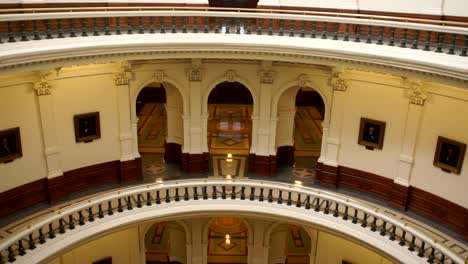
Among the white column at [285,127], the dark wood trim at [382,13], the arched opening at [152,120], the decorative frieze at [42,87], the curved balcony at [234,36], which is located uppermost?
the dark wood trim at [382,13]

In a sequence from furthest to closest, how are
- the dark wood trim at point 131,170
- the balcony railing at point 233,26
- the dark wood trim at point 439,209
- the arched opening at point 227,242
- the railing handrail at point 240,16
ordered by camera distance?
1. the arched opening at point 227,242
2. the dark wood trim at point 131,170
3. the dark wood trim at point 439,209
4. the balcony railing at point 233,26
5. the railing handrail at point 240,16

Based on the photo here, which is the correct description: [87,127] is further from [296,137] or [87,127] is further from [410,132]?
[410,132]

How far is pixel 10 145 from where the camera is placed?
10.5 meters

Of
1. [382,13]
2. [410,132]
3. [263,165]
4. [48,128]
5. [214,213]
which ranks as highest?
[382,13]

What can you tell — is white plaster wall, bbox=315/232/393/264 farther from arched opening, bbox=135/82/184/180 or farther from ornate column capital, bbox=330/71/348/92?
arched opening, bbox=135/82/184/180

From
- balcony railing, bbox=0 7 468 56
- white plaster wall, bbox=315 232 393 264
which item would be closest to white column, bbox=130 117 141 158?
balcony railing, bbox=0 7 468 56

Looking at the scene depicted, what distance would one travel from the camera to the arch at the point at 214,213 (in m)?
9.05

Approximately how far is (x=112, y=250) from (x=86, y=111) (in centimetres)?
377

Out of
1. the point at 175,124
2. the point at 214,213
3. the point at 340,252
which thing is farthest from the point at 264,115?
the point at 340,252

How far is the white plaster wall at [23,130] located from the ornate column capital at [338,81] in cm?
723

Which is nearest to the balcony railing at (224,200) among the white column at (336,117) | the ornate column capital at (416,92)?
the white column at (336,117)

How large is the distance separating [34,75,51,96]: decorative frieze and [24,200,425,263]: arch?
10.7 ft

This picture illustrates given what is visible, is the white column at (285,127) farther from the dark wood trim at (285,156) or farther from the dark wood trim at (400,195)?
the dark wood trim at (400,195)

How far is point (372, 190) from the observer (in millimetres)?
12008
